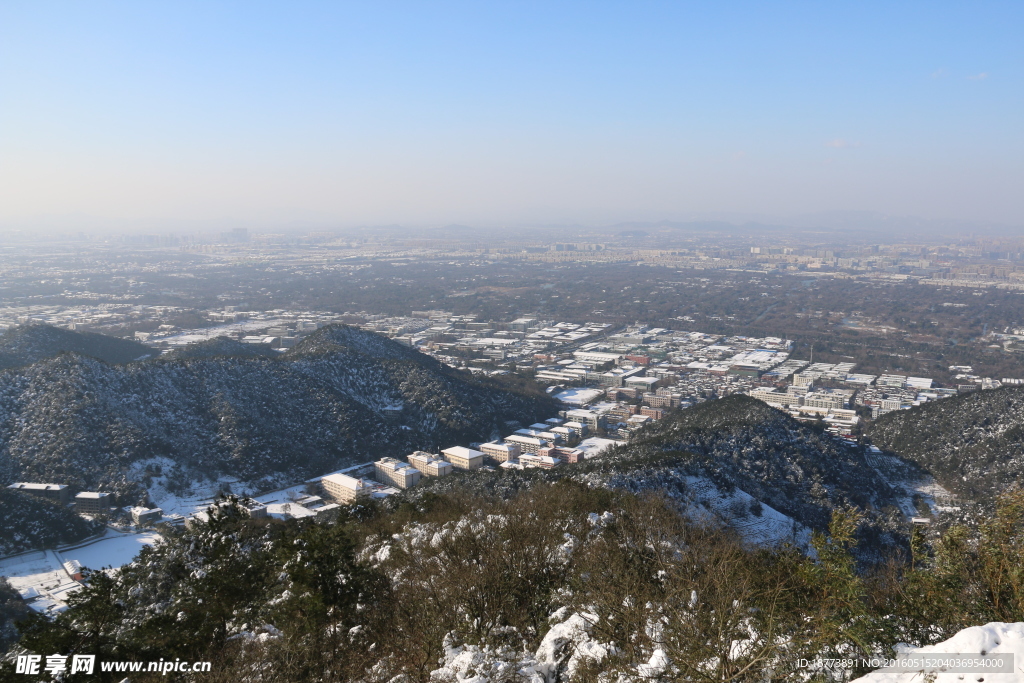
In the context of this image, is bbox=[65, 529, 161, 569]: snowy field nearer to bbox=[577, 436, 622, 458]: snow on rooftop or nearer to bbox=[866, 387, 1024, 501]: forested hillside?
bbox=[577, 436, 622, 458]: snow on rooftop

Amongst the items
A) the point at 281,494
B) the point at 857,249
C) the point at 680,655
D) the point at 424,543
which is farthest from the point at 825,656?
the point at 857,249

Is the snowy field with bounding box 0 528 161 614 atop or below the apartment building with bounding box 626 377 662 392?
atop

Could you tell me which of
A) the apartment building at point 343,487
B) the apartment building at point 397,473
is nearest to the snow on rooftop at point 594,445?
the apartment building at point 397,473

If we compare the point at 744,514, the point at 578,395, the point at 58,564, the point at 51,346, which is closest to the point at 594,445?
the point at 578,395

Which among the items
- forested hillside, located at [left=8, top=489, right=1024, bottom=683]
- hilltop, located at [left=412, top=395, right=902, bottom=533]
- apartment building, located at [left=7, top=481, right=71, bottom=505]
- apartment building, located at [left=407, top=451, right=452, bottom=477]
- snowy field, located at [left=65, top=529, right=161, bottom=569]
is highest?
forested hillside, located at [left=8, top=489, right=1024, bottom=683]

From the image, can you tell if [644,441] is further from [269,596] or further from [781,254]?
[781,254]

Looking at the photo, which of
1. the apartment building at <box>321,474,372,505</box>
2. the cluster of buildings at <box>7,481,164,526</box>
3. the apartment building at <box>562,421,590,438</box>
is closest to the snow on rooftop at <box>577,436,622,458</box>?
the apartment building at <box>562,421,590,438</box>

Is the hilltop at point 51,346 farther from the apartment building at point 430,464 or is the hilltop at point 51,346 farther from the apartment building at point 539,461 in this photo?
the apartment building at point 539,461
